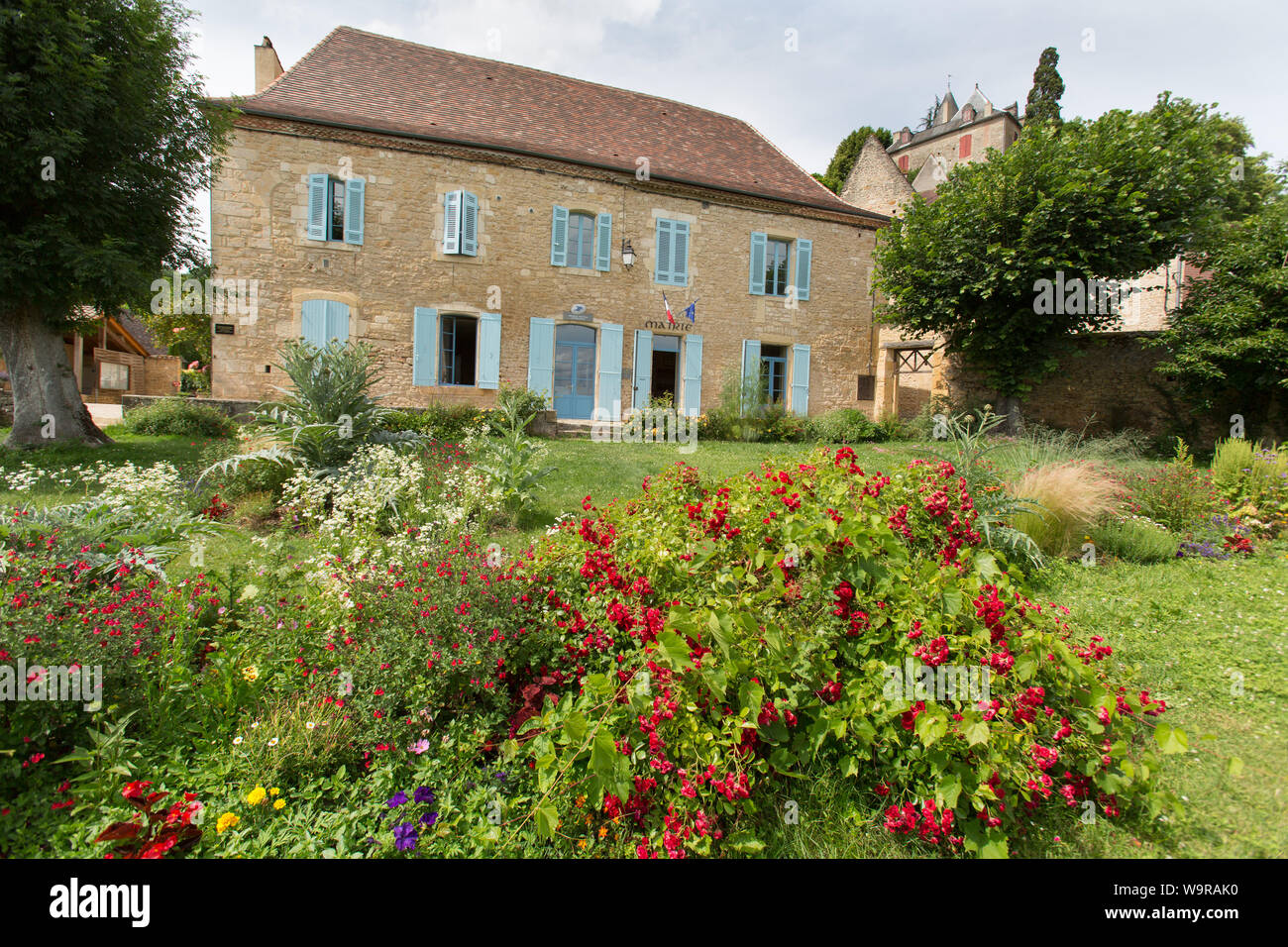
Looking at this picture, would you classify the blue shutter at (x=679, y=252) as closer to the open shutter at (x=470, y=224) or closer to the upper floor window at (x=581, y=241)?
Answer: the upper floor window at (x=581, y=241)

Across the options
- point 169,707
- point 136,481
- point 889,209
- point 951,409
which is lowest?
point 169,707

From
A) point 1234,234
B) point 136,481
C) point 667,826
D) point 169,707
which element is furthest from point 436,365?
point 1234,234

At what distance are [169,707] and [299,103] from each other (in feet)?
48.0

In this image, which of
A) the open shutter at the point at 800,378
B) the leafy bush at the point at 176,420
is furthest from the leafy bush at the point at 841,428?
the leafy bush at the point at 176,420

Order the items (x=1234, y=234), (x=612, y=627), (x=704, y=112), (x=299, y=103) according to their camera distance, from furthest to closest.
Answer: (x=704, y=112), (x=1234, y=234), (x=299, y=103), (x=612, y=627)

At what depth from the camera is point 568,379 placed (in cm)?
1517

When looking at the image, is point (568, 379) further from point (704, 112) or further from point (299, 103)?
point (704, 112)

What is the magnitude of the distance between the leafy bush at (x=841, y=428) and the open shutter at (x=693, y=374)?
2.92 meters

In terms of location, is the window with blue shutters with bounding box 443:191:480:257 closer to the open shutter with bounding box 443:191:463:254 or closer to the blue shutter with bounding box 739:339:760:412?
the open shutter with bounding box 443:191:463:254

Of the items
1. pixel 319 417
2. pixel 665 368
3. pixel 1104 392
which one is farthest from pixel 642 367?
pixel 1104 392

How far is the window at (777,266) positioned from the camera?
16719mm

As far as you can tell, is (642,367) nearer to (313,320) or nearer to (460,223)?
(460,223)

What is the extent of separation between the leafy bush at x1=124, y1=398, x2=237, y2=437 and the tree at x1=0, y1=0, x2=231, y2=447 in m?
1.61

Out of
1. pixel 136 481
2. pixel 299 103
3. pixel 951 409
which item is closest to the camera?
pixel 136 481
